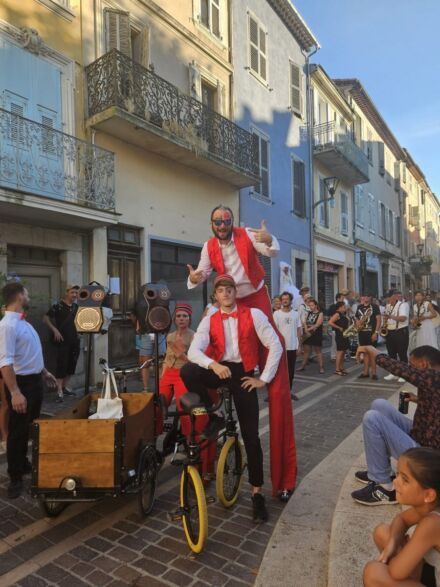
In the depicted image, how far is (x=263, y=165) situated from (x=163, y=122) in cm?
600

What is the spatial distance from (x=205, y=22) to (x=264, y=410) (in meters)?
11.4

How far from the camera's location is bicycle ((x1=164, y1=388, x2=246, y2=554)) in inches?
110

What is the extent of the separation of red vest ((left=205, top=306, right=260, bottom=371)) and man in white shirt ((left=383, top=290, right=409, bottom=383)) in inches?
250

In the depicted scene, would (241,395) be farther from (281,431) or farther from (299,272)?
(299,272)

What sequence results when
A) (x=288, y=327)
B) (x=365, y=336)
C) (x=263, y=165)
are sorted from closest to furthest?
(x=288, y=327) < (x=365, y=336) < (x=263, y=165)

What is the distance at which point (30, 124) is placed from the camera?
803cm

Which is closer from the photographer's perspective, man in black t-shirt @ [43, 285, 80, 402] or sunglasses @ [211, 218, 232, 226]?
sunglasses @ [211, 218, 232, 226]

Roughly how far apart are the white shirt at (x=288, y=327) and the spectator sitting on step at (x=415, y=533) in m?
5.35

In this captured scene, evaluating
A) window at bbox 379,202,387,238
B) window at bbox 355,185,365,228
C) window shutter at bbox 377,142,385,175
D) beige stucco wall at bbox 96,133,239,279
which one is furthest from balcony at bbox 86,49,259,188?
window shutter at bbox 377,142,385,175

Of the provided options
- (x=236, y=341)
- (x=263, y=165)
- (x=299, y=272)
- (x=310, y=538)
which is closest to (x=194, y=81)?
(x=263, y=165)

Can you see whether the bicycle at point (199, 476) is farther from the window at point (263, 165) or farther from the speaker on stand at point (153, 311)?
the window at point (263, 165)

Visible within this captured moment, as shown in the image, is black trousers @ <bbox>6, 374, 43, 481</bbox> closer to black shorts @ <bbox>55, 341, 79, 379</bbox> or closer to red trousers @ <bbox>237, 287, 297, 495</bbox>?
red trousers @ <bbox>237, 287, 297, 495</bbox>

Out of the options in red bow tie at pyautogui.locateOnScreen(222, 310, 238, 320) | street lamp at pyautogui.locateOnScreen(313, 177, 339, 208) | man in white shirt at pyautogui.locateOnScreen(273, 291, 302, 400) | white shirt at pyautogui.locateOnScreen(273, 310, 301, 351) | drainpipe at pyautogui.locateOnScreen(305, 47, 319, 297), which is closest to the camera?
red bow tie at pyautogui.locateOnScreen(222, 310, 238, 320)

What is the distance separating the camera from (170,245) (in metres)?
11.6
